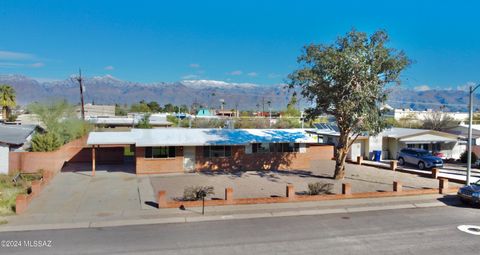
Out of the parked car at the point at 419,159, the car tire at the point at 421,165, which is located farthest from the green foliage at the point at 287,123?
the car tire at the point at 421,165

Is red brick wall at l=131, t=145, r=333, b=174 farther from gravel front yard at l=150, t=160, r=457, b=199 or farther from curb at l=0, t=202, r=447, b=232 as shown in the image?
curb at l=0, t=202, r=447, b=232

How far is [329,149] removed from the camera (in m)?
→ 38.9

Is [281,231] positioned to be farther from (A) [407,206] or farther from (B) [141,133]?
(B) [141,133]

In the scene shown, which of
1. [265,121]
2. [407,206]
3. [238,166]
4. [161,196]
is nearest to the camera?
[161,196]

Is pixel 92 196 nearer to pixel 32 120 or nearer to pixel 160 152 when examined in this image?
pixel 160 152

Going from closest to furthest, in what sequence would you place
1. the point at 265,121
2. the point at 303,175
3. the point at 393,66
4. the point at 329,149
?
the point at 393,66
the point at 303,175
the point at 329,149
the point at 265,121

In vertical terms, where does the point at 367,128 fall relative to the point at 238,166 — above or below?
above

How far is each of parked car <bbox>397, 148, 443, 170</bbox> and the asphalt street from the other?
17.5 m

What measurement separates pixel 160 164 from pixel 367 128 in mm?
14463

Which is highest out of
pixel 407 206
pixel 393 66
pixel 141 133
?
pixel 393 66

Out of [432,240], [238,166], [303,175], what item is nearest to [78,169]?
[238,166]

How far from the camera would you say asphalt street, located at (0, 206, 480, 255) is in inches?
534

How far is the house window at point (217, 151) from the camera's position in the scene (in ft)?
100

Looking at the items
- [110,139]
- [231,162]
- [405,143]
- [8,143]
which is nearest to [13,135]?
[8,143]
